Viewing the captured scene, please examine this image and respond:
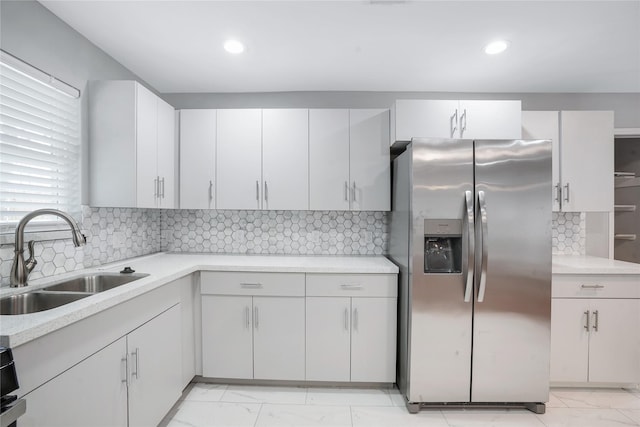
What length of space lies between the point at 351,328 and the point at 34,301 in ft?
6.10

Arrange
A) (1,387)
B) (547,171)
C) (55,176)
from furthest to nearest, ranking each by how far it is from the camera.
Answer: (547,171) < (55,176) < (1,387)

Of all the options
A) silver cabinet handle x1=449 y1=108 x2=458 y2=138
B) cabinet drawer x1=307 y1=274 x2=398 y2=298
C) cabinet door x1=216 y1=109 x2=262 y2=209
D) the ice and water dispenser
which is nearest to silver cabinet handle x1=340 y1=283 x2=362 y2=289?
cabinet drawer x1=307 y1=274 x2=398 y2=298

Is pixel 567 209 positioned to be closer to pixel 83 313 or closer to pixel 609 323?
pixel 609 323

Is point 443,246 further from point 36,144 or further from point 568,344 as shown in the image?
point 36,144

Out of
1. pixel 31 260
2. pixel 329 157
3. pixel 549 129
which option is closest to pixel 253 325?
pixel 31 260

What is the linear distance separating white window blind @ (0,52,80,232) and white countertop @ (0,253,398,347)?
18.2 inches

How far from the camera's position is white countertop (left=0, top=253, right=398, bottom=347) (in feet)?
3.37

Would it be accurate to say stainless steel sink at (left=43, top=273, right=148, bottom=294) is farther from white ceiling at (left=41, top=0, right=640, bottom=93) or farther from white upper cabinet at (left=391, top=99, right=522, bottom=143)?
white upper cabinet at (left=391, top=99, right=522, bottom=143)

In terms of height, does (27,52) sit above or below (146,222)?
above

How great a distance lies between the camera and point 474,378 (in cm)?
201

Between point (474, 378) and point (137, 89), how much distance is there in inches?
119

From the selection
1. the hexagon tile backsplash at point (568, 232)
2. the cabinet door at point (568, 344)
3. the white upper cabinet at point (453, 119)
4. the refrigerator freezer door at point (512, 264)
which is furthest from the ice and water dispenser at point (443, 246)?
the hexagon tile backsplash at point (568, 232)

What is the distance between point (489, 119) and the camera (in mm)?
2439

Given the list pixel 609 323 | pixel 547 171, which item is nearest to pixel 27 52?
pixel 547 171
